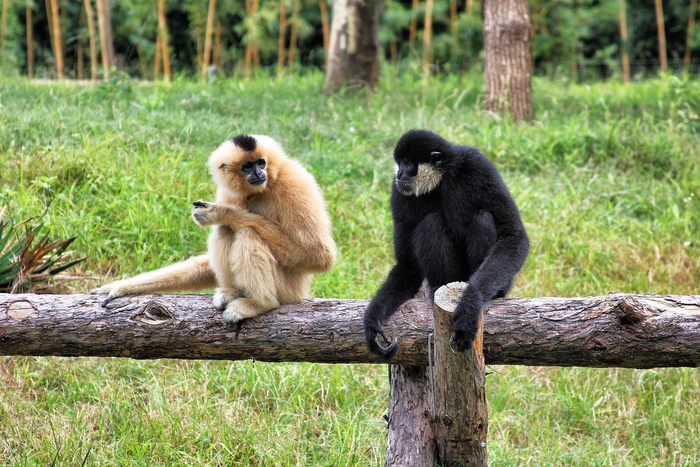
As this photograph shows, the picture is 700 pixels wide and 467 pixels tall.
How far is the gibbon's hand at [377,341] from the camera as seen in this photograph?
3205mm

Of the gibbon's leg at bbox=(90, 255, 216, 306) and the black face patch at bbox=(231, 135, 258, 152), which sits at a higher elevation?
the black face patch at bbox=(231, 135, 258, 152)

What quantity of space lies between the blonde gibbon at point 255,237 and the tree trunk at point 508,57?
524 cm

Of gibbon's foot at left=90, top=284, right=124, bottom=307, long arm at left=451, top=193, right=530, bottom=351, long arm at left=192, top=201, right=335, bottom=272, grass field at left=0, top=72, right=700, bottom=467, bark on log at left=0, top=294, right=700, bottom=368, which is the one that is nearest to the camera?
long arm at left=451, top=193, right=530, bottom=351

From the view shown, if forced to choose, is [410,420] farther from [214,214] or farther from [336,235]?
[336,235]

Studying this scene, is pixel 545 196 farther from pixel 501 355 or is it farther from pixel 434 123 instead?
pixel 501 355

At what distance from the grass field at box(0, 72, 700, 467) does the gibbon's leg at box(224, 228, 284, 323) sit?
3.84 ft

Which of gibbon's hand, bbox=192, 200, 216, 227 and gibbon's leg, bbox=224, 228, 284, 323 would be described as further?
→ gibbon's hand, bbox=192, 200, 216, 227

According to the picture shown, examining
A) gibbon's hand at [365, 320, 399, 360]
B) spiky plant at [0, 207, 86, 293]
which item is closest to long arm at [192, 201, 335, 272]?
gibbon's hand at [365, 320, 399, 360]

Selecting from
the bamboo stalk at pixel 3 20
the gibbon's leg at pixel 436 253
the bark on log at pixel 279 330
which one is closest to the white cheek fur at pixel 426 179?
the gibbon's leg at pixel 436 253

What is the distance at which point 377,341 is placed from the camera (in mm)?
3217

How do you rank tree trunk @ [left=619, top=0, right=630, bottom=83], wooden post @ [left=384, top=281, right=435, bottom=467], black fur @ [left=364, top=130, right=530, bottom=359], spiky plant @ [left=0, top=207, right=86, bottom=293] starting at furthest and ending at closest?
tree trunk @ [left=619, top=0, right=630, bottom=83], spiky plant @ [left=0, top=207, right=86, bottom=293], black fur @ [left=364, top=130, right=530, bottom=359], wooden post @ [left=384, top=281, right=435, bottom=467]

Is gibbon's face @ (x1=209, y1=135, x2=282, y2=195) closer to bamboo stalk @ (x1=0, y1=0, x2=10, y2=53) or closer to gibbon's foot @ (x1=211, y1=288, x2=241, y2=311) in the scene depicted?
gibbon's foot @ (x1=211, y1=288, x2=241, y2=311)

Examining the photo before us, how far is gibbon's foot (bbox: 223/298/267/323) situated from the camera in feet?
Result: 11.1

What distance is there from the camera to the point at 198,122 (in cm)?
738
